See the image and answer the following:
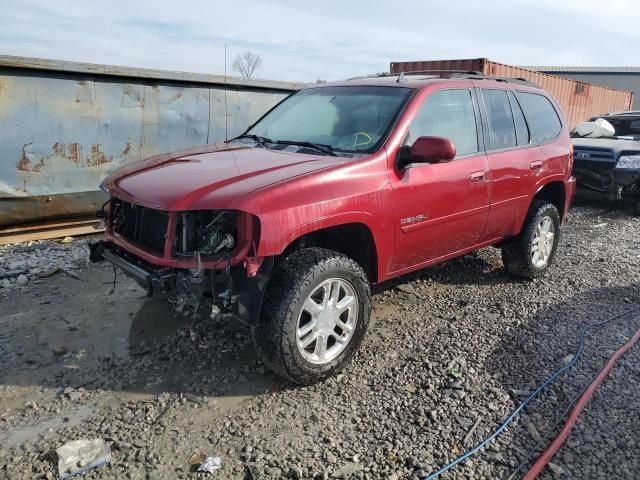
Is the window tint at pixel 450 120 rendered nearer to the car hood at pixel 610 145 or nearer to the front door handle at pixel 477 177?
the front door handle at pixel 477 177

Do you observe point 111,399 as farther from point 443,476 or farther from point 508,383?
point 508,383

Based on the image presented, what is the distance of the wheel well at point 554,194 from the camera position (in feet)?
16.9

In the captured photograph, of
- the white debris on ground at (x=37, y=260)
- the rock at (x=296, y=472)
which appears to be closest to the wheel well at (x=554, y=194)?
the rock at (x=296, y=472)

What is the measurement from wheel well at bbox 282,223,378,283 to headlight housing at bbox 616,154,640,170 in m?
6.80

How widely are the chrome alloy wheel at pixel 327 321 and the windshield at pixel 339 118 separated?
3.17 feet

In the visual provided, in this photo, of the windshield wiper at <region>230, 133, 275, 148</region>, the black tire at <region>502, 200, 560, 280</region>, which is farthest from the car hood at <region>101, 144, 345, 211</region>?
the black tire at <region>502, 200, 560, 280</region>

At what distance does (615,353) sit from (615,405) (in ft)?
2.17

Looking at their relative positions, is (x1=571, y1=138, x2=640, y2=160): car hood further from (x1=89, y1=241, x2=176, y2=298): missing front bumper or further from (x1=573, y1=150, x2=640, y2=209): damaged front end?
(x1=89, y1=241, x2=176, y2=298): missing front bumper

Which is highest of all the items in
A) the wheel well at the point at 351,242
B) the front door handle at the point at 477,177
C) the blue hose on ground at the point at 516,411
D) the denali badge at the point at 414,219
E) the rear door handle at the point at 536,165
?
the rear door handle at the point at 536,165

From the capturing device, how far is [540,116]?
16.3 ft

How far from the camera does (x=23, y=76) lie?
214 inches

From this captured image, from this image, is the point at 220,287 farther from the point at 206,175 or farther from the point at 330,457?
the point at 330,457

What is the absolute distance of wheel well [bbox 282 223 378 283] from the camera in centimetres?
333

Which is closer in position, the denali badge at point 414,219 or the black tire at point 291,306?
the black tire at point 291,306
